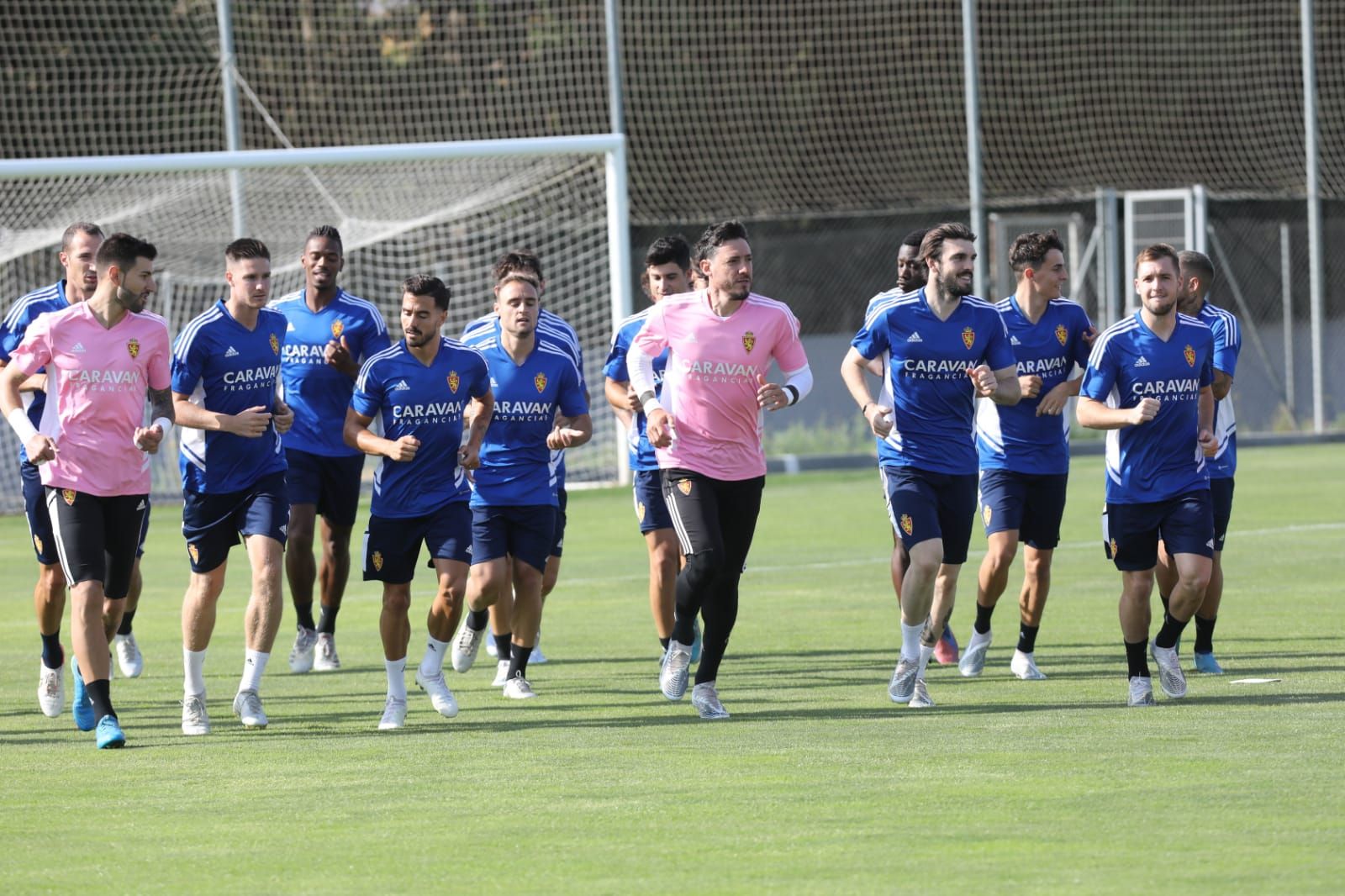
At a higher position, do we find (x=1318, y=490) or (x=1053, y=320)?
(x=1053, y=320)

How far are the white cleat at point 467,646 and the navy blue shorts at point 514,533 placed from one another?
754 mm

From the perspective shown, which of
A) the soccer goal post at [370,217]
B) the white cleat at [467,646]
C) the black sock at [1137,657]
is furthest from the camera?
the soccer goal post at [370,217]

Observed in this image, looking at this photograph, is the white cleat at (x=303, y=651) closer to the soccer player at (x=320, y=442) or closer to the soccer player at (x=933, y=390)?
the soccer player at (x=320, y=442)

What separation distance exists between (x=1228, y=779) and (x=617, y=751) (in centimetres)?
234

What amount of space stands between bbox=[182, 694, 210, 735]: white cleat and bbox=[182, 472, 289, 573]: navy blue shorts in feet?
1.84

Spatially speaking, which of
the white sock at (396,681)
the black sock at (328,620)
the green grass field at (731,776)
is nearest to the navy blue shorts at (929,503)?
the green grass field at (731,776)

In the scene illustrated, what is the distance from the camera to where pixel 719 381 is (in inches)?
352

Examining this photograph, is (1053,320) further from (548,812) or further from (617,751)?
(548,812)

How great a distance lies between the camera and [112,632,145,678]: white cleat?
11023mm

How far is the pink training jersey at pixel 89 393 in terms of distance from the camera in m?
8.59

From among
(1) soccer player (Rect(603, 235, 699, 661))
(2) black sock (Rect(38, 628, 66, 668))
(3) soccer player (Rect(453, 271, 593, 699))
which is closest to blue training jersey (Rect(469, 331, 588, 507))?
(3) soccer player (Rect(453, 271, 593, 699))

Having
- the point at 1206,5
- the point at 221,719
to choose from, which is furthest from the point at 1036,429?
the point at 1206,5

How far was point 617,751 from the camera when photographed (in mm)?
8008

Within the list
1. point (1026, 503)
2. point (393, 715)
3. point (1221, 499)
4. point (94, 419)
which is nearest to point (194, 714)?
point (393, 715)
